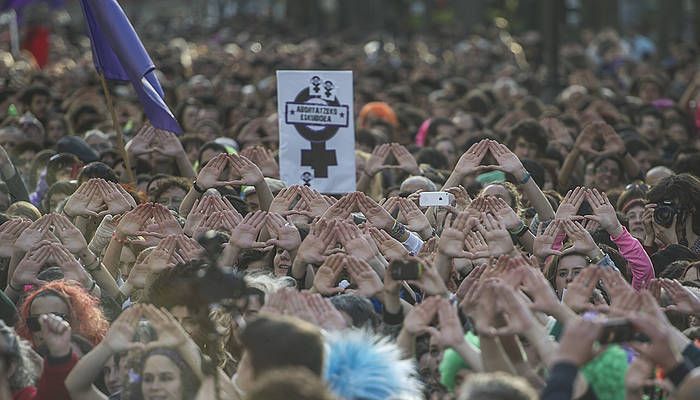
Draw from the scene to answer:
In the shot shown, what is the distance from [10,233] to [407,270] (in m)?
2.45

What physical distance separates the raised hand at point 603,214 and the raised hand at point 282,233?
1426mm

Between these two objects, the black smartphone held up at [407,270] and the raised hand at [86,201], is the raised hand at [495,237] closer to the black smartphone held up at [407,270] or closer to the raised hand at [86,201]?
the black smartphone held up at [407,270]

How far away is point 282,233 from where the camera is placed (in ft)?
27.9

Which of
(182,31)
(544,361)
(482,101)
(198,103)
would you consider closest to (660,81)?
(482,101)

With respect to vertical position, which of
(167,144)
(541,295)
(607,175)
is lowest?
(607,175)

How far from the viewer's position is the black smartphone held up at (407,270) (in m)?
6.94

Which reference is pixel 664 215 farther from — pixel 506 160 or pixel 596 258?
pixel 596 258

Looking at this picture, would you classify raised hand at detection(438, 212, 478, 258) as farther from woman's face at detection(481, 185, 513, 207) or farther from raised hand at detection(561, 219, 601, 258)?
woman's face at detection(481, 185, 513, 207)

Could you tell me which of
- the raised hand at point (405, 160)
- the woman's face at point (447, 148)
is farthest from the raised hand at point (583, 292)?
the woman's face at point (447, 148)

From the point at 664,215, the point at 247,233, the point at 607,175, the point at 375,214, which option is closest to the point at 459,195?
the point at 375,214

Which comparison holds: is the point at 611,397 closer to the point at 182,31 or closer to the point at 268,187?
the point at 268,187

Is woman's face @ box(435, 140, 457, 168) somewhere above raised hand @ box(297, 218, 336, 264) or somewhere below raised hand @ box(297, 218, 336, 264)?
below

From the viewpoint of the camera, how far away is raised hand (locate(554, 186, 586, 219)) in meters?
8.80

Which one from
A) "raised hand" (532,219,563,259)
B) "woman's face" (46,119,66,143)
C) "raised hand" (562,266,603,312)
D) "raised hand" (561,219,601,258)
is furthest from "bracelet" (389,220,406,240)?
"woman's face" (46,119,66,143)
